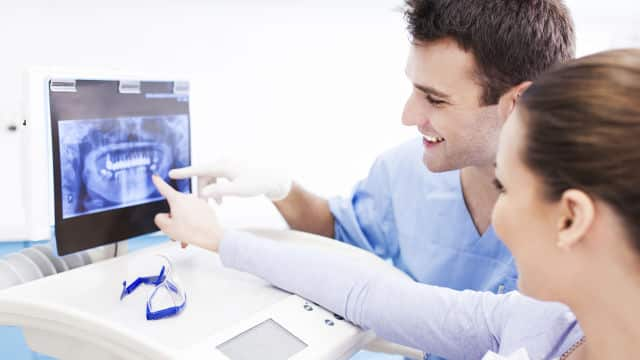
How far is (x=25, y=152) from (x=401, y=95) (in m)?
1.71

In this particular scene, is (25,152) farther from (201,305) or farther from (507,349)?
(507,349)

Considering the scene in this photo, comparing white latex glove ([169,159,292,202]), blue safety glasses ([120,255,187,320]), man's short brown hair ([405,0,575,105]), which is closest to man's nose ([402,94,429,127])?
man's short brown hair ([405,0,575,105])

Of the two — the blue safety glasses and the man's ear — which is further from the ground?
the man's ear

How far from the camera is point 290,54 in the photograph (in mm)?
2291

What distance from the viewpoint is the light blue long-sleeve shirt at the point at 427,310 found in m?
0.79

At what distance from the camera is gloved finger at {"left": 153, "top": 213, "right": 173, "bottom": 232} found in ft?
3.46

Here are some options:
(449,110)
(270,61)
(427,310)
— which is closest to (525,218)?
(427,310)

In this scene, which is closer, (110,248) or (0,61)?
(110,248)

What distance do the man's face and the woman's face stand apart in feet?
1.51

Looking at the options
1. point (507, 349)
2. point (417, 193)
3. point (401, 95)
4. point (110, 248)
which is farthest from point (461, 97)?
point (401, 95)

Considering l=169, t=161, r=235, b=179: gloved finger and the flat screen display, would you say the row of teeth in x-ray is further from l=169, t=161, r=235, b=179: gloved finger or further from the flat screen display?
the flat screen display

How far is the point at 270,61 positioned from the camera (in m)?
2.29

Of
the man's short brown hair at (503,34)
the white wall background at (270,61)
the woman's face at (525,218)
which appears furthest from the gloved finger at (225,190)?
the white wall background at (270,61)

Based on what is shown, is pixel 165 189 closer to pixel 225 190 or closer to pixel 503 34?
pixel 225 190
